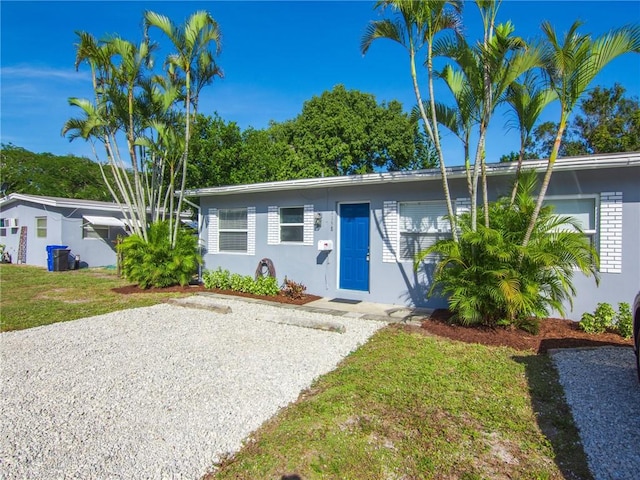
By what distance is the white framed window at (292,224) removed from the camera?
9.38 m

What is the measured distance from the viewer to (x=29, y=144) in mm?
30906

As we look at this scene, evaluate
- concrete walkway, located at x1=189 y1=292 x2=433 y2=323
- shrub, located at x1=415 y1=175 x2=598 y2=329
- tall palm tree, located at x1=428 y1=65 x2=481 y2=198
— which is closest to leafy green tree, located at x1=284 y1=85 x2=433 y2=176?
concrete walkway, located at x1=189 y1=292 x2=433 y2=323

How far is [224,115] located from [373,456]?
55.8 feet

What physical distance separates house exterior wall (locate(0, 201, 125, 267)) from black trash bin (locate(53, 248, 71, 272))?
1.12 meters

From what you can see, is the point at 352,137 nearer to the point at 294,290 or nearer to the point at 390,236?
the point at 390,236

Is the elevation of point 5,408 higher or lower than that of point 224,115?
lower

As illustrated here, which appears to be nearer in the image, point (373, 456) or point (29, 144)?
point (373, 456)

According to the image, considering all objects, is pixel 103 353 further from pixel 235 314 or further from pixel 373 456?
pixel 373 456

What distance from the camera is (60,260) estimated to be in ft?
49.1

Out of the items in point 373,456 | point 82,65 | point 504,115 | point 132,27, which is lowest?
point 373,456

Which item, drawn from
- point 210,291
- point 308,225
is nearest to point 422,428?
point 308,225

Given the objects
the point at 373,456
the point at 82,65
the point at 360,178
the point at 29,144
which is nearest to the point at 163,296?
the point at 360,178

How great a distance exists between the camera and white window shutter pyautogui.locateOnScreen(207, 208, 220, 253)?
10891mm

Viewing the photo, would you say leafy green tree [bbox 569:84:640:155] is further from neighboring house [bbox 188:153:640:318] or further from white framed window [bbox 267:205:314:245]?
white framed window [bbox 267:205:314:245]
